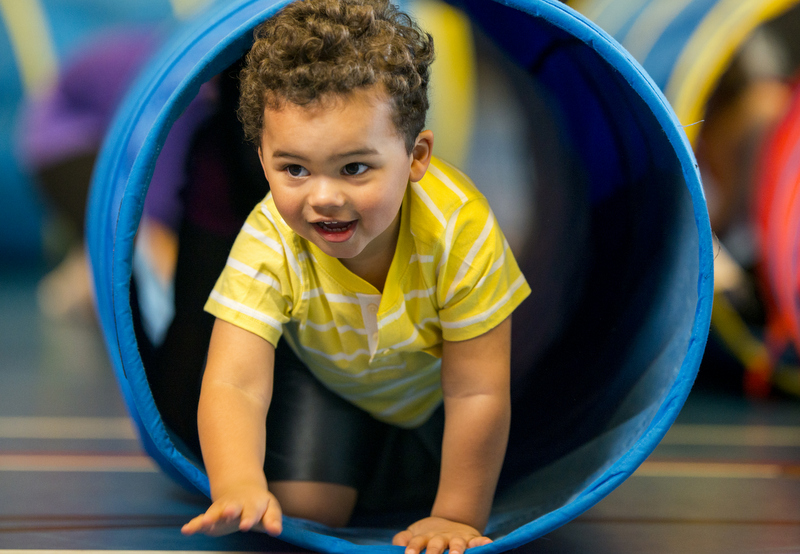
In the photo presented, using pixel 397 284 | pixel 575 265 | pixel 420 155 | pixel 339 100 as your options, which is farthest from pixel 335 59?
pixel 575 265

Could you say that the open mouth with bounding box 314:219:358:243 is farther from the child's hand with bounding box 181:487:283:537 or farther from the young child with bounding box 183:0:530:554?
the child's hand with bounding box 181:487:283:537

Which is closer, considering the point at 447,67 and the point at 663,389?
the point at 663,389

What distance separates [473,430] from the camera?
1013mm

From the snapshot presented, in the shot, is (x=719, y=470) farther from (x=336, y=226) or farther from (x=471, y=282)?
(x=336, y=226)

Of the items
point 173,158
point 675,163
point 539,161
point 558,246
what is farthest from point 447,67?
point 675,163

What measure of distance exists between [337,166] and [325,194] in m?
0.03

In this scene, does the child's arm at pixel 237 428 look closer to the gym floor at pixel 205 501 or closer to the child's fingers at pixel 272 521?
the child's fingers at pixel 272 521

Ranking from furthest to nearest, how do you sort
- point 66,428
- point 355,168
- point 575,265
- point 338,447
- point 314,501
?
1. point 66,428
2. point 575,265
3. point 338,447
4. point 314,501
5. point 355,168

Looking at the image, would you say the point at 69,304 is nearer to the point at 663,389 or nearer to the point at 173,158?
the point at 173,158

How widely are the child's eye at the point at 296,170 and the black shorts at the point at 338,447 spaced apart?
429mm

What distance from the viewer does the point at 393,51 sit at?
0.90 m

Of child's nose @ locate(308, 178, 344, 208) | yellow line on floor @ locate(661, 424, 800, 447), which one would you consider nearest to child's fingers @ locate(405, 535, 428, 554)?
child's nose @ locate(308, 178, 344, 208)

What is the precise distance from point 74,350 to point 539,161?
4.20 ft

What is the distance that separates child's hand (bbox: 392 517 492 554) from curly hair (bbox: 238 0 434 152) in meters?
0.44
